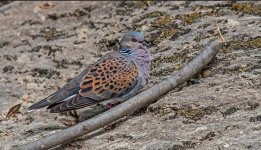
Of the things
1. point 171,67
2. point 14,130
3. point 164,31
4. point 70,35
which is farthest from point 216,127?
point 70,35

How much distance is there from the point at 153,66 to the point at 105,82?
87cm

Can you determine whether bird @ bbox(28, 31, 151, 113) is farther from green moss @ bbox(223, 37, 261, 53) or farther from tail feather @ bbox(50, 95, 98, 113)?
green moss @ bbox(223, 37, 261, 53)

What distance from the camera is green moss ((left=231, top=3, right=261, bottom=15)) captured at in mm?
6251

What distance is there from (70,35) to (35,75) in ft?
3.35

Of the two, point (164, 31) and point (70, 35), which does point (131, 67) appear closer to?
point (164, 31)

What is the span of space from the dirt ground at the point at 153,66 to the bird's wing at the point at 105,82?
252 mm

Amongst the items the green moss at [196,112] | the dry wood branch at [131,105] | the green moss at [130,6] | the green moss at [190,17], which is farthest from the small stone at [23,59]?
the green moss at [196,112]

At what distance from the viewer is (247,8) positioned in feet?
20.9

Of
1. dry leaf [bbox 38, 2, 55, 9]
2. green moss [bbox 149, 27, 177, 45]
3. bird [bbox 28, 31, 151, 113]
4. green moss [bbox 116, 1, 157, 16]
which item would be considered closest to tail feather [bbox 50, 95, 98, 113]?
bird [bbox 28, 31, 151, 113]

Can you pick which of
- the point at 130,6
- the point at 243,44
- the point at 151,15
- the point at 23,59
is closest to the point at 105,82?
the point at 243,44

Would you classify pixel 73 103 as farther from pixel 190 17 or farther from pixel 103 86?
pixel 190 17

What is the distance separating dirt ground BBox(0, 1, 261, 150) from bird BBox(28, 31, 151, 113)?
0.72ft

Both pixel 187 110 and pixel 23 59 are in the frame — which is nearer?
pixel 187 110

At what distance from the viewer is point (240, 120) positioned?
14.0 feet
